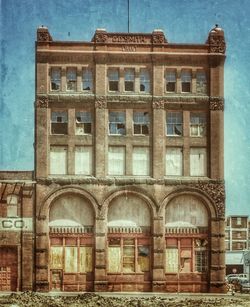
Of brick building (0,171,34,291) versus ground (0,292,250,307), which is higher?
brick building (0,171,34,291)

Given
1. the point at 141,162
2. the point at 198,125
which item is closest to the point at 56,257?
the point at 141,162

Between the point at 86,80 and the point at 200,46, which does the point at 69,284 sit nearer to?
the point at 86,80

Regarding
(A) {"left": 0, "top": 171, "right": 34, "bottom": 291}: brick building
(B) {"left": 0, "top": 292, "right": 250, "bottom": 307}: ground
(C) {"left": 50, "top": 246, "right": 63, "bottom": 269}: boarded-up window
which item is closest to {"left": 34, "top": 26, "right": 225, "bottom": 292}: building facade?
(C) {"left": 50, "top": 246, "right": 63, "bottom": 269}: boarded-up window

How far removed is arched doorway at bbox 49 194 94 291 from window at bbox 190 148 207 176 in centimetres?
736

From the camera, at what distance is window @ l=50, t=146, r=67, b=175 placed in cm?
4512

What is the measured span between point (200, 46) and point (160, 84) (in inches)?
146

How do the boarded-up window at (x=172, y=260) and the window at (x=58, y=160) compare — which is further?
the window at (x=58, y=160)

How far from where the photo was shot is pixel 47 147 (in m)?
44.9

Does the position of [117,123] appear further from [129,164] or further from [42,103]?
[42,103]

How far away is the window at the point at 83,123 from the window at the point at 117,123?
4.63 ft

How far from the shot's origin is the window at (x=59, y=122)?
45.3 m

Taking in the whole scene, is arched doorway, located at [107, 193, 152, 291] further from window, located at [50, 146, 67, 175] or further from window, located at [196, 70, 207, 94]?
window, located at [196, 70, 207, 94]

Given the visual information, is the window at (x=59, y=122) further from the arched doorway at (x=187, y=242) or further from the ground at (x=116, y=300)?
the ground at (x=116, y=300)

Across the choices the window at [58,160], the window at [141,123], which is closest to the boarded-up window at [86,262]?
the window at [58,160]
